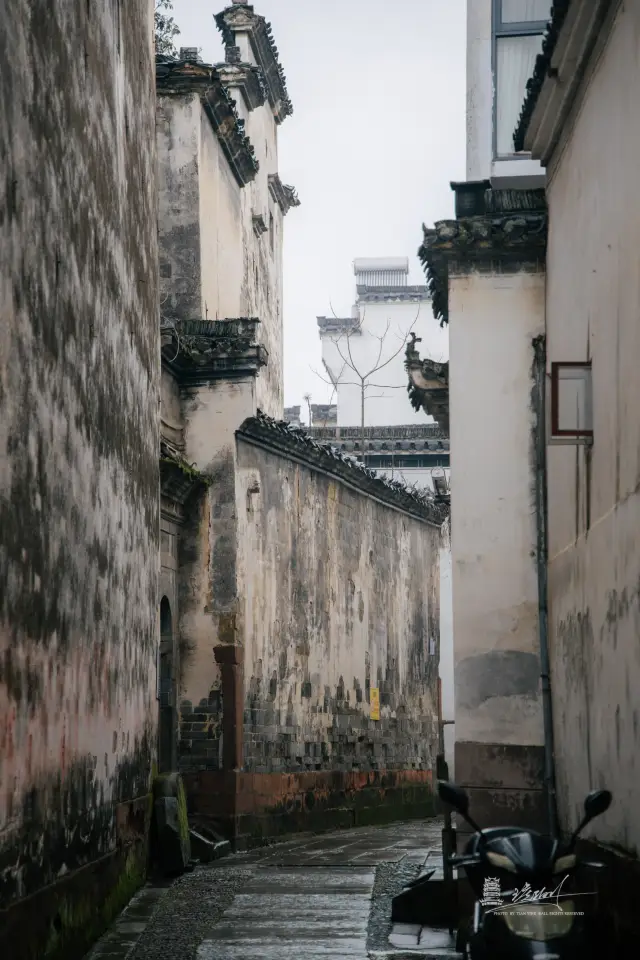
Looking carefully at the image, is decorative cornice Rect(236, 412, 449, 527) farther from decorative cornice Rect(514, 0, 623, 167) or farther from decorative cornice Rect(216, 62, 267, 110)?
decorative cornice Rect(514, 0, 623, 167)

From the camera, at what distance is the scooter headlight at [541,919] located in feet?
21.3

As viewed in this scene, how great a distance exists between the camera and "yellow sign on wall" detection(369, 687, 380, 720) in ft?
74.8

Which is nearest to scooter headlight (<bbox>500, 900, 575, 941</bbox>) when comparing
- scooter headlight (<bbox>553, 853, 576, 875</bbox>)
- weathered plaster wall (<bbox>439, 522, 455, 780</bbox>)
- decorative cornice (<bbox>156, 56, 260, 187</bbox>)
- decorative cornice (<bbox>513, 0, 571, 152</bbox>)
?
scooter headlight (<bbox>553, 853, 576, 875</bbox>)

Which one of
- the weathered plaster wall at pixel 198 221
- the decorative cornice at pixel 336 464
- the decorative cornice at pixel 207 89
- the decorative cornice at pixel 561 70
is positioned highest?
the decorative cornice at pixel 207 89

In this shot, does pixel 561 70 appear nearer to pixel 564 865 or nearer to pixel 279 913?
pixel 564 865

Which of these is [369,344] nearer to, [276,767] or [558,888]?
[276,767]

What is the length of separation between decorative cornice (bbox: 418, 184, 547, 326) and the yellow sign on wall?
11.8 m

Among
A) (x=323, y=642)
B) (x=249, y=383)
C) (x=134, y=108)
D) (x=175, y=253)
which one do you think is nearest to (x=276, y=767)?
(x=323, y=642)

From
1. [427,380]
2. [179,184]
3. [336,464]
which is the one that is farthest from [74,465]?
[336,464]

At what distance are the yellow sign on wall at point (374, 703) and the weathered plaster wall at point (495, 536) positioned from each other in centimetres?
1108

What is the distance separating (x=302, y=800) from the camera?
751 inches

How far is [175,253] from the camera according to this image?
19.3 m

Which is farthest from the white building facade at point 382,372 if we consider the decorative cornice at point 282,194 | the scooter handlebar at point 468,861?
the scooter handlebar at point 468,861

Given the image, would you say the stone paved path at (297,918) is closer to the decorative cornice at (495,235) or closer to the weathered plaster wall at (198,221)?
the decorative cornice at (495,235)
